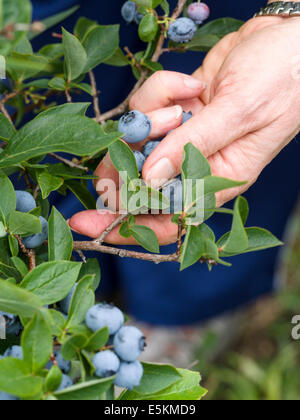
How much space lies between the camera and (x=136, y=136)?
2.35ft

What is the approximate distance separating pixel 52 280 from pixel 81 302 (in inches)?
1.6

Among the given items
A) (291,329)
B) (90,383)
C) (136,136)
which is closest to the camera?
(90,383)

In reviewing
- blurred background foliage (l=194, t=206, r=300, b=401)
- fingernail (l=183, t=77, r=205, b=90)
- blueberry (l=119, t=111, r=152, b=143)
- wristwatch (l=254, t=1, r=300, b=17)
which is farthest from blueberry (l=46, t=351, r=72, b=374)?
blurred background foliage (l=194, t=206, r=300, b=401)

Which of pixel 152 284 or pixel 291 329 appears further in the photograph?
pixel 291 329

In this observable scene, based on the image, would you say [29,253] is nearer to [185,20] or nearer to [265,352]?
[185,20]

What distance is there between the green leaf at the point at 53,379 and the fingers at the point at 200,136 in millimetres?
290

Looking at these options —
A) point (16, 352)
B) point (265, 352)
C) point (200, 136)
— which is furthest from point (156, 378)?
point (265, 352)

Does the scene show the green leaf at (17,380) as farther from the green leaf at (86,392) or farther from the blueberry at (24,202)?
the blueberry at (24,202)

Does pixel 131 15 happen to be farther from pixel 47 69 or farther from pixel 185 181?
pixel 185 181

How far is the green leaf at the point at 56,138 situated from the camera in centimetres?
56

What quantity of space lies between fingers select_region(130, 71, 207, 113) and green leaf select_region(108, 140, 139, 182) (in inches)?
9.3
